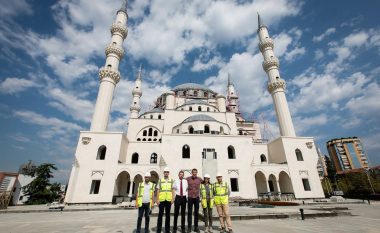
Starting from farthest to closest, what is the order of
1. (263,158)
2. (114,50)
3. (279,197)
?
1. (263,158)
2. (114,50)
3. (279,197)

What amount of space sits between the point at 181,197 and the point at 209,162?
16696mm

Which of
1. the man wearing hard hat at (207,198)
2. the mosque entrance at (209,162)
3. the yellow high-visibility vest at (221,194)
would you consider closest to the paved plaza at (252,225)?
the man wearing hard hat at (207,198)

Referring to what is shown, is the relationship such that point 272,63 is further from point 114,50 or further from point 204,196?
point 204,196

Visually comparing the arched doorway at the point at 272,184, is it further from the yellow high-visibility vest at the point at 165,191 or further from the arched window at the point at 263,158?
the yellow high-visibility vest at the point at 165,191

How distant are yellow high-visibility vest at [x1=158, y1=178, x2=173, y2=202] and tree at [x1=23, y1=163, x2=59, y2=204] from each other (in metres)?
26.9

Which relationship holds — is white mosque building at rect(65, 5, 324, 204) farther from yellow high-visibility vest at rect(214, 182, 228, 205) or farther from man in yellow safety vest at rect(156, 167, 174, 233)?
man in yellow safety vest at rect(156, 167, 174, 233)

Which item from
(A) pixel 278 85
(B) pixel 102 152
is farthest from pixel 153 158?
(A) pixel 278 85

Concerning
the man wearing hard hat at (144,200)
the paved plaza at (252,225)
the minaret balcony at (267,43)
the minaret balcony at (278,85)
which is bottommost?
the paved plaza at (252,225)

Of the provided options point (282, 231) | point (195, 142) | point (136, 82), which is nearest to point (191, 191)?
point (282, 231)

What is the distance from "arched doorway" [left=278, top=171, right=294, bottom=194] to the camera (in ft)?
75.7

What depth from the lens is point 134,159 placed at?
26.0m

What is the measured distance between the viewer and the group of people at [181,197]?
557 centimetres

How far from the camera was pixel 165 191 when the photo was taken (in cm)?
564

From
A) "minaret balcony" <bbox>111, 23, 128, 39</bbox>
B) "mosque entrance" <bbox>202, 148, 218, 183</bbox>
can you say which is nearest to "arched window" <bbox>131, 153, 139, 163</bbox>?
"mosque entrance" <bbox>202, 148, 218, 183</bbox>
